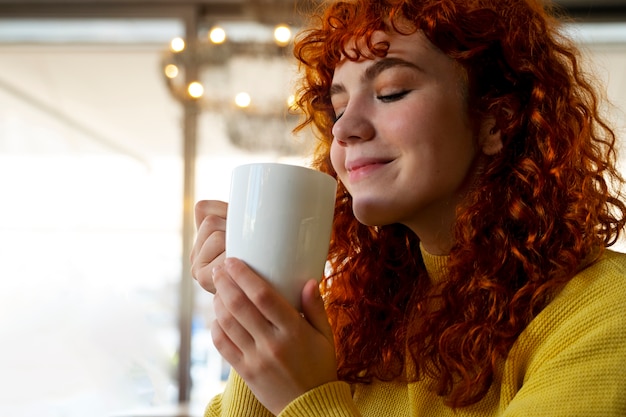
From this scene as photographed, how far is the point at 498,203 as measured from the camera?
0.86 meters

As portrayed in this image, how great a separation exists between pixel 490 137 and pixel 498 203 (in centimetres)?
10

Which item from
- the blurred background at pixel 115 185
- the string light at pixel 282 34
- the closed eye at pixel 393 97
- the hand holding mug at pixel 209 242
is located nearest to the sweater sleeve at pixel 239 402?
the hand holding mug at pixel 209 242

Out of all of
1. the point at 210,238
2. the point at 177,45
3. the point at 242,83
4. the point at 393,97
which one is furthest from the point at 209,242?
the point at 242,83

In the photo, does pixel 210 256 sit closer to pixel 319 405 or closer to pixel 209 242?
pixel 209 242

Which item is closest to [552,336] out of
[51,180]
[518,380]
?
[518,380]

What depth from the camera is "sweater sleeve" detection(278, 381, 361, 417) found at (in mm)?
646

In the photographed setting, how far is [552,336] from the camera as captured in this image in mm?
699

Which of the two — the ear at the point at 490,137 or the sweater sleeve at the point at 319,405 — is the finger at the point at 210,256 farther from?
the ear at the point at 490,137

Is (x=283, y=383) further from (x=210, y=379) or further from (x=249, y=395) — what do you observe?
(x=210, y=379)

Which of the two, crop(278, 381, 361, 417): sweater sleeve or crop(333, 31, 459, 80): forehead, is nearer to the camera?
crop(278, 381, 361, 417): sweater sleeve

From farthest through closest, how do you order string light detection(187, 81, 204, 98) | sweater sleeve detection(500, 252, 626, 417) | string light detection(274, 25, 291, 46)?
string light detection(187, 81, 204, 98) → string light detection(274, 25, 291, 46) → sweater sleeve detection(500, 252, 626, 417)

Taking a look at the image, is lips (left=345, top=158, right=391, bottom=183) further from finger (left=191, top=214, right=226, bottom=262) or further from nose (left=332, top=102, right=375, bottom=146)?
finger (left=191, top=214, right=226, bottom=262)

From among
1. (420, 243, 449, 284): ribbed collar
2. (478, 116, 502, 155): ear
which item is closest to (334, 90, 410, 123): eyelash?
(478, 116, 502, 155): ear

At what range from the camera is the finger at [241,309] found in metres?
0.64
